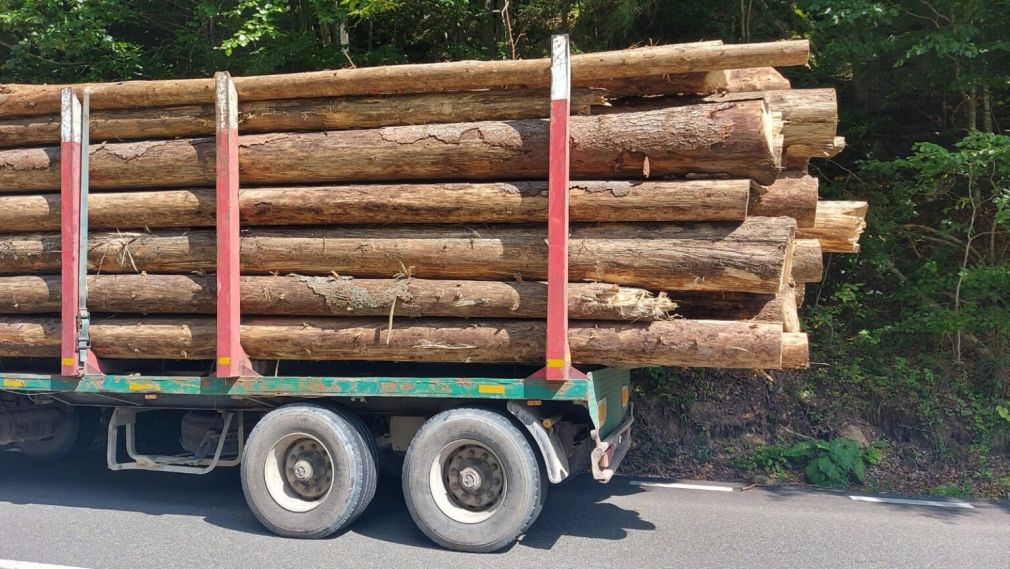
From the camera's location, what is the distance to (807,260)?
6430mm

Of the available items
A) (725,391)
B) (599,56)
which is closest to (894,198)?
(725,391)

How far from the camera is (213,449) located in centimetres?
687

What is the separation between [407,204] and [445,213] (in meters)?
0.29

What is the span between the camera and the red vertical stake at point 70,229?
6.26m

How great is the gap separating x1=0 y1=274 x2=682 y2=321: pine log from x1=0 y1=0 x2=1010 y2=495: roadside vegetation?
10.5 ft

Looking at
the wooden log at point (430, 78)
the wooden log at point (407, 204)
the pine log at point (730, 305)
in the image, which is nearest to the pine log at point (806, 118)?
the wooden log at point (407, 204)

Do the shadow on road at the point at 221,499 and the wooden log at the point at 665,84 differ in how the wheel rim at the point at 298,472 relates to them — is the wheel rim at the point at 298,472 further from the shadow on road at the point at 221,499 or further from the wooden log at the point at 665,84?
the wooden log at the point at 665,84

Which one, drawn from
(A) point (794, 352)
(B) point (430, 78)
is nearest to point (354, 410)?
(B) point (430, 78)

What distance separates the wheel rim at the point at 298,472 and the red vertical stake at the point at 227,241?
62cm

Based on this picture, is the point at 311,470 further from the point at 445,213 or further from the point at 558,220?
the point at 558,220

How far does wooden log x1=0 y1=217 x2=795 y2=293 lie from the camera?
532cm

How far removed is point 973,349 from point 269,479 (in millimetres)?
8111

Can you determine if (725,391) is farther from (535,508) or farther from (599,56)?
(599,56)

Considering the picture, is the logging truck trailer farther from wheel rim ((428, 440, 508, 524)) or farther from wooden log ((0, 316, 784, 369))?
wooden log ((0, 316, 784, 369))
